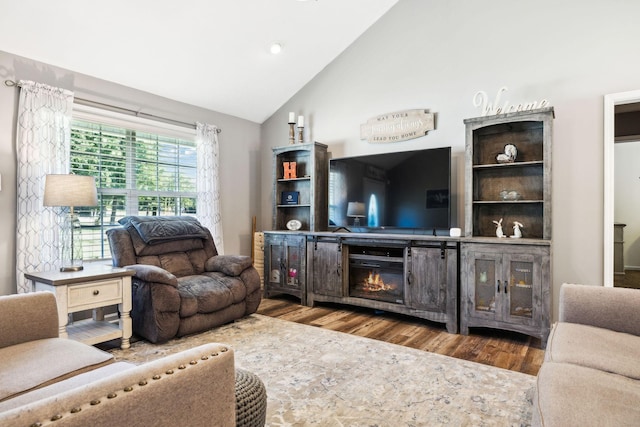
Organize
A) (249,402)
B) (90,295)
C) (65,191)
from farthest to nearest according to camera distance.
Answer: (65,191) → (90,295) → (249,402)

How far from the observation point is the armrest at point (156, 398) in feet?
2.15

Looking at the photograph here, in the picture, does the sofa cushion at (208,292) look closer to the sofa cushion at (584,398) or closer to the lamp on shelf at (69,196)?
the lamp on shelf at (69,196)

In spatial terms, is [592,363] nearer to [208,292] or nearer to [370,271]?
[370,271]

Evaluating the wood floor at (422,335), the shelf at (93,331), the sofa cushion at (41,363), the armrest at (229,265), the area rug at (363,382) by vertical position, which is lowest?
the wood floor at (422,335)

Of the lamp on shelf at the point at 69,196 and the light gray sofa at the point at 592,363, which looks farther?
the lamp on shelf at the point at 69,196

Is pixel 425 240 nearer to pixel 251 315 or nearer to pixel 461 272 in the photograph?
pixel 461 272

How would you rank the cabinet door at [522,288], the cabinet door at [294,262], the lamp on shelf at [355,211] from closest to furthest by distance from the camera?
the cabinet door at [522,288]
the lamp on shelf at [355,211]
the cabinet door at [294,262]

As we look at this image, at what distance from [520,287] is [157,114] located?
4.13 m

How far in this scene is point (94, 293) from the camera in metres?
2.69

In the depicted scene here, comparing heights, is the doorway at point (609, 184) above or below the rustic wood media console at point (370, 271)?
above

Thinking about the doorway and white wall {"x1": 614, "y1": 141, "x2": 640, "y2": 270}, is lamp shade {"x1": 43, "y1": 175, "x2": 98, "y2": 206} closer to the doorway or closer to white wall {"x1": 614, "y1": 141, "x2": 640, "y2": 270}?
the doorway

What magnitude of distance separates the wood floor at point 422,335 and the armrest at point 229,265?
0.66 meters

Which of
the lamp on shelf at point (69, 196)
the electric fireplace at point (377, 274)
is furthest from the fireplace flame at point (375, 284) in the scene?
the lamp on shelf at point (69, 196)

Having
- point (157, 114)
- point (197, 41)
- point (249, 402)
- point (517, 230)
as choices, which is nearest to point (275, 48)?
point (197, 41)
